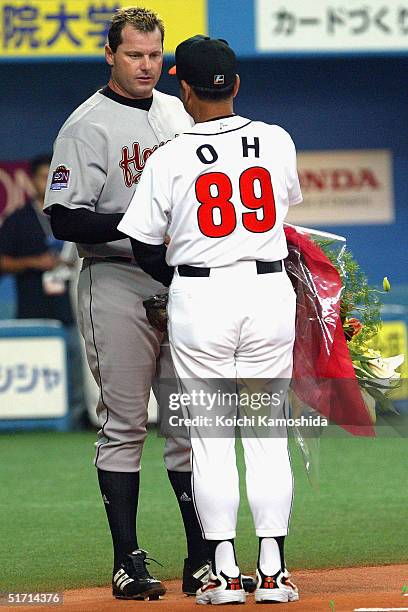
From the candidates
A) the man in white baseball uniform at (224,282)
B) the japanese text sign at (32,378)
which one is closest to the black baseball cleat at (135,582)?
the man in white baseball uniform at (224,282)

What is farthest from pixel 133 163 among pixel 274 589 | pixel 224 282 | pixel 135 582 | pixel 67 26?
pixel 67 26

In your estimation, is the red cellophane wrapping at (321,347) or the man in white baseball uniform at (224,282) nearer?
the man in white baseball uniform at (224,282)

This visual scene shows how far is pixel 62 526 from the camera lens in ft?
22.8

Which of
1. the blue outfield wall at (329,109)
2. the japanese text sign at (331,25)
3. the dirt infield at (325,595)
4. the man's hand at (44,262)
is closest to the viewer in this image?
the dirt infield at (325,595)

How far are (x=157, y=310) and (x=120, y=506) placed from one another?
78 cm

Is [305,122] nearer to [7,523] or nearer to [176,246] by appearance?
[7,523]

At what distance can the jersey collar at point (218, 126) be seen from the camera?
458cm

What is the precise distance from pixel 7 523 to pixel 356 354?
274cm

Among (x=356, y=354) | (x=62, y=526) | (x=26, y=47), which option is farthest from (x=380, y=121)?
(x=356, y=354)

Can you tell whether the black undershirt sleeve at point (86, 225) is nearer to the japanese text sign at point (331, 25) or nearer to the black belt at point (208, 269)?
the black belt at point (208, 269)

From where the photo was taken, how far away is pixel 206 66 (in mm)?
4547

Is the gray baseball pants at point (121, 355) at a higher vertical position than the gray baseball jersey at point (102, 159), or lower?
lower

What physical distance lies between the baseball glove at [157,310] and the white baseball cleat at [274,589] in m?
0.96

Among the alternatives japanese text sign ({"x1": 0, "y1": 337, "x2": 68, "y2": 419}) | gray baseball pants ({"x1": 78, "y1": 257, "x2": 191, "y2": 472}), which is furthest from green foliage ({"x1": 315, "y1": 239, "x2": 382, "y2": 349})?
japanese text sign ({"x1": 0, "y1": 337, "x2": 68, "y2": 419})
